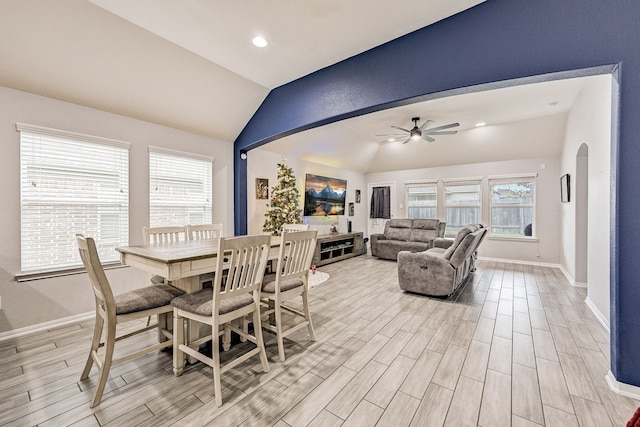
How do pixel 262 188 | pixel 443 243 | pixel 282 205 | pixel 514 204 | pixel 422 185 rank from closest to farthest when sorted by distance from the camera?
1. pixel 282 205
2. pixel 262 188
3. pixel 443 243
4. pixel 514 204
5. pixel 422 185

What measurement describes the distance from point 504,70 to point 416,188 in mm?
5947

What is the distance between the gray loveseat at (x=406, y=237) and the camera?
6465 mm

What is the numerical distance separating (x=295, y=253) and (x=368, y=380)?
1.15 metres

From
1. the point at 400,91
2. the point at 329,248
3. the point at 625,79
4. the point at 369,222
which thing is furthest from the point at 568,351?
the point at 369,222

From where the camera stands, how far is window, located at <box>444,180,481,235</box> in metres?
6.98

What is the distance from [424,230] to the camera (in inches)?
270

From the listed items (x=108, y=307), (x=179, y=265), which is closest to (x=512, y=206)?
(x=179, y=265)

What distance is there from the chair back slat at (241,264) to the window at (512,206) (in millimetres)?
6723

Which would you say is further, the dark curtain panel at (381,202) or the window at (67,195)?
the dark curtain panel at (381,202)

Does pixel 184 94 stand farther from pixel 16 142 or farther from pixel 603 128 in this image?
pixel 603 128

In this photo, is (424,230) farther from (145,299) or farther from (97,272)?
(97,272)

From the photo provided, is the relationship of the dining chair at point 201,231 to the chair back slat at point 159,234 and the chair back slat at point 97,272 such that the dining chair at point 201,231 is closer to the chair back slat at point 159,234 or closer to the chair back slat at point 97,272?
the chair back slat at point 159,234

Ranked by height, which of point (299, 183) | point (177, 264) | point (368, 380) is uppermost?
point (299, 183)

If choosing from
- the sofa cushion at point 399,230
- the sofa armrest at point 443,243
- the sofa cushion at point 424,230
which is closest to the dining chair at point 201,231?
the sofa armrest at point 443,243
